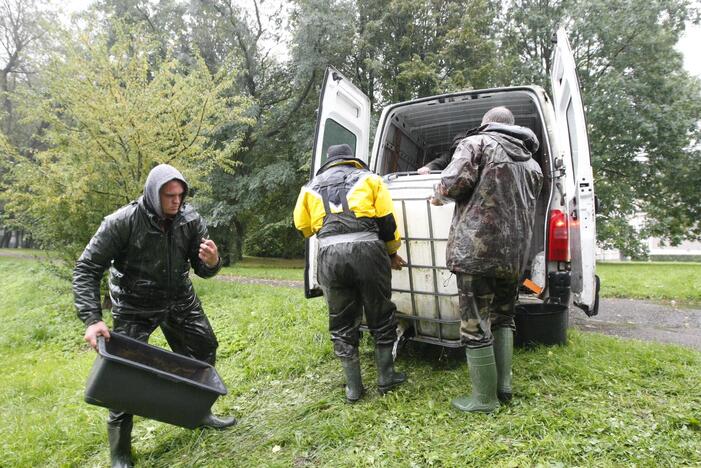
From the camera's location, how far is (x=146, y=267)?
9.32 ft

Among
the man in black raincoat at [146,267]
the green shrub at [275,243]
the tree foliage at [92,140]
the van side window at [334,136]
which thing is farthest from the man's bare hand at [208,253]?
the green shrub at [275,243]

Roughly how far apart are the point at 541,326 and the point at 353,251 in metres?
1.97

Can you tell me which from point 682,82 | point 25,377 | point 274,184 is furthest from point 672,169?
point 25,377

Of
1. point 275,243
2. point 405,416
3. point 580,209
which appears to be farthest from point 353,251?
point 275,243

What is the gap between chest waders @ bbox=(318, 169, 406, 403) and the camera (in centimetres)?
297

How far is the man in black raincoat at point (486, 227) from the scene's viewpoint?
8.82 ft

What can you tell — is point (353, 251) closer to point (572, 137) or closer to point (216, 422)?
point (216, 422)

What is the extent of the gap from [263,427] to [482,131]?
2591mm

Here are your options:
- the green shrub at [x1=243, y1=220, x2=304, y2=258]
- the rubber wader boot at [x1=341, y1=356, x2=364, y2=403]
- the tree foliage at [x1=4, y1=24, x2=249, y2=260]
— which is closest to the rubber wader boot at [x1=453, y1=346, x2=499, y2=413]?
the rubber wader boot at [x1=341, y1=356, x2=364, y2=403]

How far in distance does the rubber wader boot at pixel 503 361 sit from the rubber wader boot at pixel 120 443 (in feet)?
8.14

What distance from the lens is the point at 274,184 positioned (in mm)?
14719

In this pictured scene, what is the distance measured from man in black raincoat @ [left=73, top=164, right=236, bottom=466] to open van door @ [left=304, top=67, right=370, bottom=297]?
1102 millimetres

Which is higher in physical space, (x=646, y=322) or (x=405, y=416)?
(x=405, y=416)

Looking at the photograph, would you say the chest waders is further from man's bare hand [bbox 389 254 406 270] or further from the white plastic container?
the white plastic container
